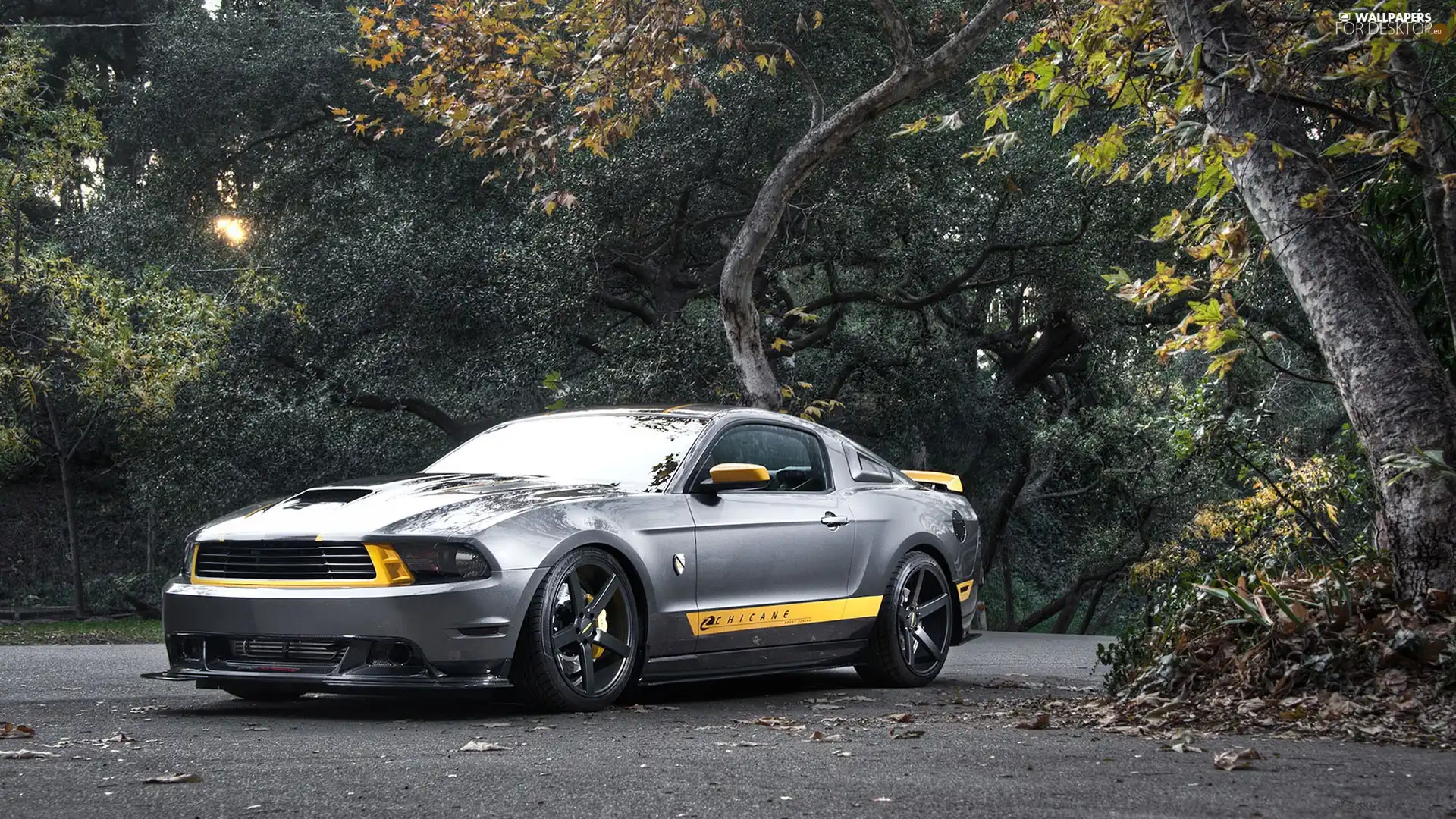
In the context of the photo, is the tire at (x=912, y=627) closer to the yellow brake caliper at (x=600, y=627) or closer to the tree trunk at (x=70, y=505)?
the yellow brake caliper at (x=600, y=627)

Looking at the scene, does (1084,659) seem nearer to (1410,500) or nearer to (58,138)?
(1410,500)

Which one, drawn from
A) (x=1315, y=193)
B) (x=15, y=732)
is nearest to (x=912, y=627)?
(x=1315, y=193)

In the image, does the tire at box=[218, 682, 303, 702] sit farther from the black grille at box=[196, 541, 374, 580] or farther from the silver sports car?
the black grille at box=[196, 541, 374, 580]

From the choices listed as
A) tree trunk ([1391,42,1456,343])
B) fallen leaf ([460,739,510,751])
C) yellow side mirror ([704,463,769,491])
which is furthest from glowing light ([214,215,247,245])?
fallen leaf ([460,739,510,751])

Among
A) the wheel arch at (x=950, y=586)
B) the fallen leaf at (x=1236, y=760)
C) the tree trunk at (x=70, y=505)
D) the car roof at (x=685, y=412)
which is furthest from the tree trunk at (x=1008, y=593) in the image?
the fallen leaf at (x=1236, y=760)

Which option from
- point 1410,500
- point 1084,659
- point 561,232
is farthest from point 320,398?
point 1410,500

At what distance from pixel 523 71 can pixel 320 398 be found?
10032 mm

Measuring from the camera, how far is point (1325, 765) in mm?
5387

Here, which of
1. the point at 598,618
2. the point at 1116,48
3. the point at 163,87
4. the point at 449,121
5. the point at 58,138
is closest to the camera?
the point at 598,618

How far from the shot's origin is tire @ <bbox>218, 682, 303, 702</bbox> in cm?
730

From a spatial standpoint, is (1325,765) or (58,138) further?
(58,138)

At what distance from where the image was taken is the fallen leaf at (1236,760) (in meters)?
5.30

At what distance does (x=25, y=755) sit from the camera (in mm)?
5543

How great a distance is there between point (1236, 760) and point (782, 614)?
3250 mm
